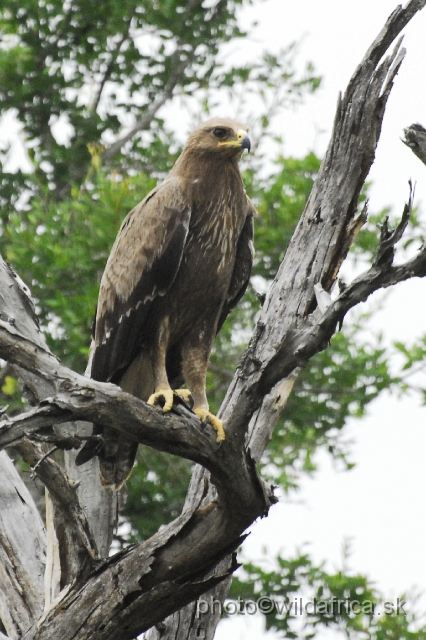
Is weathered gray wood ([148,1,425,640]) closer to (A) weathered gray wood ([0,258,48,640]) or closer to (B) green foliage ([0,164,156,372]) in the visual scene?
(A) weathered gray wood ([0,258,48,640])

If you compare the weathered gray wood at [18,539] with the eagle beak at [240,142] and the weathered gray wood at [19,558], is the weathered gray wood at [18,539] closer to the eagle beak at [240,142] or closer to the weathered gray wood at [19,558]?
the weathered gray wood at [19,558]

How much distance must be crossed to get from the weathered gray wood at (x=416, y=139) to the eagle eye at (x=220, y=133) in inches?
60.9

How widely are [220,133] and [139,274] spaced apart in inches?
37.7

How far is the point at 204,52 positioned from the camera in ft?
29.9

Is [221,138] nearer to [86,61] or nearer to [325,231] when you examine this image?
[325,231]

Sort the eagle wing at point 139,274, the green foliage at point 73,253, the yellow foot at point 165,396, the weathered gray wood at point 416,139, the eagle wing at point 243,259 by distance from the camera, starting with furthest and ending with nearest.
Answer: the green foliage at point 73,253
the eagle wing at point 243,259
the eagle wing at point 139,274
the yellow foot at point 165,396
the weathered gray wood at point 416,139

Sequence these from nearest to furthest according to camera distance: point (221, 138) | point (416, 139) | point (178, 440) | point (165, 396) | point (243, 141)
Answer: point (178, 440)
point (416, 139)
point (165, 396)
point (243, 141)
point (221, 138)

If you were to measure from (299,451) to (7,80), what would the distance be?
441 centimetres

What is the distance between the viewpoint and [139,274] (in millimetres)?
4668

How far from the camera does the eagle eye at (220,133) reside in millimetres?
5000

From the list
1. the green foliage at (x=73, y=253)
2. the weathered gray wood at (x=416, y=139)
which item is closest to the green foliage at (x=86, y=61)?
the green foliage at (x=73, y=253)

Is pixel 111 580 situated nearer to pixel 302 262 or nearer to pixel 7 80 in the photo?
pixel 302 262

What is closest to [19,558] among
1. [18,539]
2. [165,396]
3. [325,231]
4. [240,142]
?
[18,539]

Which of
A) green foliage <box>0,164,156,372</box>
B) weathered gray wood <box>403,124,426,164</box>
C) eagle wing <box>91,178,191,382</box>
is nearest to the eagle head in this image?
eagle wing <box>91,178,191,382</box>
